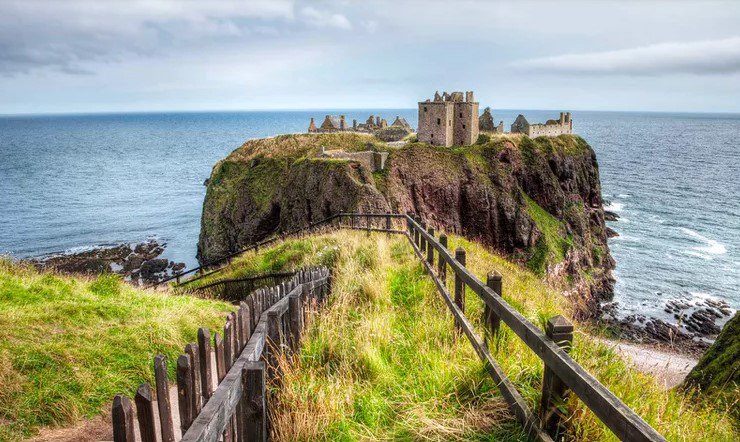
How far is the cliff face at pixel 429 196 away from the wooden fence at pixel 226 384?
1644 inches

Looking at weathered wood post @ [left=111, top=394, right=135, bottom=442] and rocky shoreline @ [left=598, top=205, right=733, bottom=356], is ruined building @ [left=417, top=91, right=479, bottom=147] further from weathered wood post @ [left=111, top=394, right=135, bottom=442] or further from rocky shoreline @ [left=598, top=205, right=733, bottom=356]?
weathered wood post @ [left=111, top=394, right=135, bottom=442]

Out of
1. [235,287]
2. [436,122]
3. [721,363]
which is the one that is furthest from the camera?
[436,122]

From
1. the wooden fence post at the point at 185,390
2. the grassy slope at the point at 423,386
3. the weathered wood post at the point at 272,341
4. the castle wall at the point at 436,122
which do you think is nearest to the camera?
the wooden fence post at the point at 185,390

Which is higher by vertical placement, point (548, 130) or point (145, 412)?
point (548, 130)

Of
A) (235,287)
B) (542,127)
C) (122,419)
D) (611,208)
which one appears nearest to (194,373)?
(122,419)

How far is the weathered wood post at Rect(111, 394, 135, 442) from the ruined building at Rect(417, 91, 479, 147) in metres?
61.3

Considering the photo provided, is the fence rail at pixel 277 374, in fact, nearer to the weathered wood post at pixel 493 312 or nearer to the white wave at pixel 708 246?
the weathered wood post at pixel 493 312

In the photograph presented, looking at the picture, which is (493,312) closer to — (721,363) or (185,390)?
(185,390)

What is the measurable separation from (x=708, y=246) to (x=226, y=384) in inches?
3198

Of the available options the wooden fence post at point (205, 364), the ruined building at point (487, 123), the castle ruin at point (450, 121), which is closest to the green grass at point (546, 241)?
the castle ruin at point (450, 121)

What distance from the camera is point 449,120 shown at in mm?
62625

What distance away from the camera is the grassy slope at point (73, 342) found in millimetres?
6586

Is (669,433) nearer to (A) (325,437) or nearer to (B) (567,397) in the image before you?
(B) (567,397)

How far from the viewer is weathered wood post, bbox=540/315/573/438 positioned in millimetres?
3975
